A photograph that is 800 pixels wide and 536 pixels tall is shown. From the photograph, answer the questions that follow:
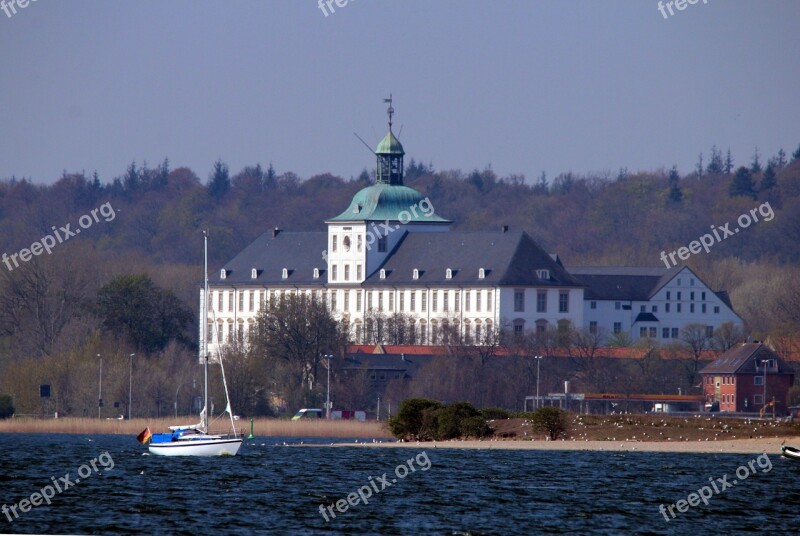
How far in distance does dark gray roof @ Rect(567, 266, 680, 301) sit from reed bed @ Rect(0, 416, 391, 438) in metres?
67.6

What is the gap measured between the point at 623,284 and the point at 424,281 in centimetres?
1850

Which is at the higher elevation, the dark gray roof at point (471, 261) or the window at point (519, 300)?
the dark gray roof at point (471, 261)

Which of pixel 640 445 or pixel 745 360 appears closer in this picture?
pixel 640 445

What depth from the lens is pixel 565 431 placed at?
9112 cm

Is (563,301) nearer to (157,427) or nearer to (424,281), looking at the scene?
(424,281)

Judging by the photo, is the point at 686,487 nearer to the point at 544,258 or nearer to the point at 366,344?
the point at 366,344

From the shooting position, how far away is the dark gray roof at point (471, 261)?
6781 inches

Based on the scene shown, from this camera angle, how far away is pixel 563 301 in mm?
171750

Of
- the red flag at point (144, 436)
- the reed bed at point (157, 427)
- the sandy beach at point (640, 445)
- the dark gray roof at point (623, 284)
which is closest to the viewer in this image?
the red flag at point (144, 436)

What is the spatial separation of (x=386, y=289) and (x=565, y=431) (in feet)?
288

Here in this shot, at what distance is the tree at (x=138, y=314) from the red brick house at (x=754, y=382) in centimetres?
3291

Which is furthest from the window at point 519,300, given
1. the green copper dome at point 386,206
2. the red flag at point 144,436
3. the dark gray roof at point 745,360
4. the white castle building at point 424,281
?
the red flag at point 144,436

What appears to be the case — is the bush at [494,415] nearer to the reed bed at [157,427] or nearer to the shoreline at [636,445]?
the shoreline at [636,445]

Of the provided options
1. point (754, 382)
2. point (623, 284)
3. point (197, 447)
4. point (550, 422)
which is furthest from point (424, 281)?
point (197, 447)
